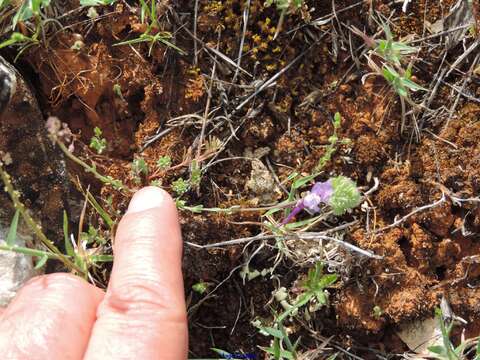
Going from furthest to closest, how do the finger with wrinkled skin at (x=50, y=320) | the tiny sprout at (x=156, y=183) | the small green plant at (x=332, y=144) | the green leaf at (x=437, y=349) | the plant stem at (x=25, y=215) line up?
the tiny sprout at (x=156, y=183) → the small green plant at (x=332, y=144) → the green leaf at (x=437, y=349) → the finger with wrinkled skin at (x=50, y=320) → the plant stem at (x=25, y=215)

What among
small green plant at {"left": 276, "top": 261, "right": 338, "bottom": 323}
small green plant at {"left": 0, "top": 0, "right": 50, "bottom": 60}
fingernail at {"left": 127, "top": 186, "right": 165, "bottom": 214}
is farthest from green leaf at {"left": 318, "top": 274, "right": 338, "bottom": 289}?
small green plant at {"left": 0, "top": 0, "right": 50, "bottom": 60}

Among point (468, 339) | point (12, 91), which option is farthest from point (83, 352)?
point (468, 339)

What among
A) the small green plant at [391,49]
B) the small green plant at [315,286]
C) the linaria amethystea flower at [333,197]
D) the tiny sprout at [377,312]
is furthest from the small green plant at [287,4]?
the tiny sprout at [377,312]

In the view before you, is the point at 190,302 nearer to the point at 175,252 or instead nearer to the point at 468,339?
the point at 175,252

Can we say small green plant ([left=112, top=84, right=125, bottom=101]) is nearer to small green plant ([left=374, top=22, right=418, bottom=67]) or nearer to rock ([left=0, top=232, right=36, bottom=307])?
rock ([left=0, top=232, right=36, bottom=307])

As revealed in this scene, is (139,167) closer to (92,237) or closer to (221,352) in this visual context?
(92,237)

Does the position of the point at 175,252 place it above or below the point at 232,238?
above

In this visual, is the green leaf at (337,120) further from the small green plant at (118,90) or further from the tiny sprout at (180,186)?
the small green plant at (118,90)
